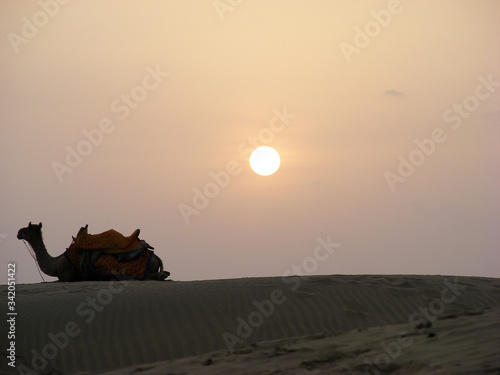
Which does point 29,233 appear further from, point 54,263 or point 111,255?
point 111,255

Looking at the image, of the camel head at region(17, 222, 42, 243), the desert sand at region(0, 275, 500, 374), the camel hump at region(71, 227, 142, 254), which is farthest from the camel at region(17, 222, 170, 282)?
the desert sand at region(0, 275, 500, 374)

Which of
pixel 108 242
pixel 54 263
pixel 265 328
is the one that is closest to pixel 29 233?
pixel 54 263

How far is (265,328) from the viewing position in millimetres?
9250

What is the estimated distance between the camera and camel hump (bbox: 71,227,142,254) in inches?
598

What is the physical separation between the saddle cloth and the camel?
0.79 feet

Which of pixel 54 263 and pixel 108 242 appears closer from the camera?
pixel 108 242

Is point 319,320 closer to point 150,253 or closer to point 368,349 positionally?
point 368,349

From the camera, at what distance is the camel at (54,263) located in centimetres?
1535

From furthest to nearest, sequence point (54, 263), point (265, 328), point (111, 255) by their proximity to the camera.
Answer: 1. point (54, 263)
2. point (111, 255)
3. point (265, 328)

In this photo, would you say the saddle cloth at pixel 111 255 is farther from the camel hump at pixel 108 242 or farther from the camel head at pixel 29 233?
the camel head at pixel 29 233

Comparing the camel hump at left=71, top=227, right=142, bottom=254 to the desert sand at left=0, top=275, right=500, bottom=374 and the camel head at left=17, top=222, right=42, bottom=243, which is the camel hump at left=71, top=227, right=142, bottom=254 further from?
the desert sand at left=0, top=275, right=500, bottom=374

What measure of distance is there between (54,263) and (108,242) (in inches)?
67.6

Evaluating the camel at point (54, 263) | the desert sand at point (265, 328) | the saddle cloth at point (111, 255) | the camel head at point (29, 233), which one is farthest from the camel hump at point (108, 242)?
the desert sand at point (265, 328)

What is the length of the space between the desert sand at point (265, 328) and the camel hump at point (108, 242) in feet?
10.4
